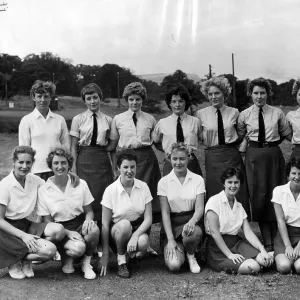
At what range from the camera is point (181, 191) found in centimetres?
499

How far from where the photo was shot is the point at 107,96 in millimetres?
45344

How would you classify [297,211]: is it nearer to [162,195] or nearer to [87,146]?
[162,195]

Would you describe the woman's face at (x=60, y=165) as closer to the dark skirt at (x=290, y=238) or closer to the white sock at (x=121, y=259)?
the white sock at (x=121, y=259)

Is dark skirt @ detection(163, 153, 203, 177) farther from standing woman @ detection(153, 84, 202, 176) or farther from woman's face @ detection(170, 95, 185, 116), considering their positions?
woman's face @ detection(170, 95, 185, 116)

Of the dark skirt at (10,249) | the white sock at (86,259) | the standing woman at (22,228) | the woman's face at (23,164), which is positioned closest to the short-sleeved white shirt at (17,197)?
the standing woman at (22,228)

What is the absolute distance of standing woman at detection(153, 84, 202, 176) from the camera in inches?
220

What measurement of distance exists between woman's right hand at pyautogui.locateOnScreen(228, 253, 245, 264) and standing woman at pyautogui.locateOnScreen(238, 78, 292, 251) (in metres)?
1.03

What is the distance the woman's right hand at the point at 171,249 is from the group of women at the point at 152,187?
1 cm

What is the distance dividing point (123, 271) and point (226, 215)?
121 cm

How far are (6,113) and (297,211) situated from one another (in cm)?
3658

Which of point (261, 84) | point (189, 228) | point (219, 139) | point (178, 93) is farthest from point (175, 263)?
point (261, 84)

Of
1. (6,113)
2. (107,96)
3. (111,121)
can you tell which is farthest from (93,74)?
(111,121)

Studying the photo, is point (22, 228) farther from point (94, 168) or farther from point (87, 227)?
point (94, 168)

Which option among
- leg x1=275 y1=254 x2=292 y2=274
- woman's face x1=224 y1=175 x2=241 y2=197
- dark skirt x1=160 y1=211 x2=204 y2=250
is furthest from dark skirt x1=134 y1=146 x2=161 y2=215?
leg x1=275 y1=254 x2=292 y2=274
